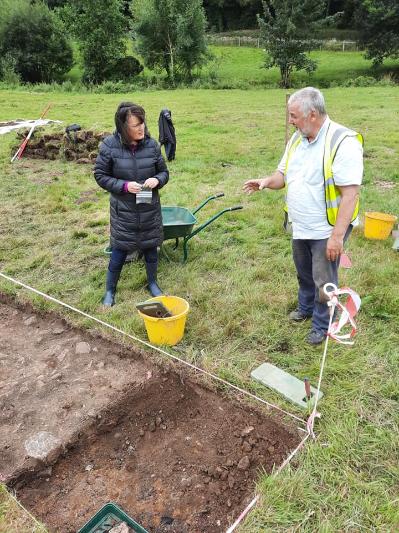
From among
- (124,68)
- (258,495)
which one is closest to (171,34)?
(124,68)

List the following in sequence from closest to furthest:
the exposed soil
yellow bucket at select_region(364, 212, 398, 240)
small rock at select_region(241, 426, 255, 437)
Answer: small rock at select_region(241, 426, 255, 437) < yellow bucket at select_region(364, 212, 398, 240) < the exposed soil

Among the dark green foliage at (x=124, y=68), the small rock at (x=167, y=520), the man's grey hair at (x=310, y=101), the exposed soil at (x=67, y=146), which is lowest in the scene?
the small rock at (x=167, y=520)

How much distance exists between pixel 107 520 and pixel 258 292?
247 centimetres

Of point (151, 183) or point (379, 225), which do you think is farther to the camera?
point (379, 225)

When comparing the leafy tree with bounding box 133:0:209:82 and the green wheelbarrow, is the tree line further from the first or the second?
the green wheelbarrow

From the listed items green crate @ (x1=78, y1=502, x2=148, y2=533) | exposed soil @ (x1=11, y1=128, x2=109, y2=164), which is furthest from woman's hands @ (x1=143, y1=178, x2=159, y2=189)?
exposed soil @ (x1=11, y1=128, x2=109, y2=164)

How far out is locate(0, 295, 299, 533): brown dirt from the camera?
7.45ft

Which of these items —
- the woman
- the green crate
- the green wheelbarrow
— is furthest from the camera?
the green wheelbarrow

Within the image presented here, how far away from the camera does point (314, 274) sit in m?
3.17

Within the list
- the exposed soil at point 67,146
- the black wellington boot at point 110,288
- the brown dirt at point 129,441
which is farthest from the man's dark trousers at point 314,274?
the exposed soil at point 67,146

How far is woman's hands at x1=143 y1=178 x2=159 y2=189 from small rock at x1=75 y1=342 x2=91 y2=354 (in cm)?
137

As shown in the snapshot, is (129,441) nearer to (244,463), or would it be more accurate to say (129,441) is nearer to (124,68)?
(244,463)

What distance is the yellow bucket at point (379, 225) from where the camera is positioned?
504 centimetres

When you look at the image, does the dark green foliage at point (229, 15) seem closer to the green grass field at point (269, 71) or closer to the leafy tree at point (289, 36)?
the green grass field at point (269, 71)
